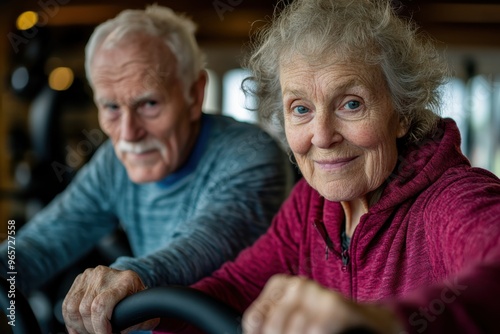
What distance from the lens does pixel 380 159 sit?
4.13ft

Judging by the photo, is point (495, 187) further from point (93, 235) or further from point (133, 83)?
point (93, 235)

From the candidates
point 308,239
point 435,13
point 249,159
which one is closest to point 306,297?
point 308,239

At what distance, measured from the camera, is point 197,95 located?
2027 millimetres

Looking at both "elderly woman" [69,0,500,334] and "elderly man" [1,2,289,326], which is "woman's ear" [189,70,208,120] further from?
"elderly woman" [69,0,500,334]

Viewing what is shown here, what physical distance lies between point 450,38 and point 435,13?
834 millimetres

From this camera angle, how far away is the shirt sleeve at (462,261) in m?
0.71

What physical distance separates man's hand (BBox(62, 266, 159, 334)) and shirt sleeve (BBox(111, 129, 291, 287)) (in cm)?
12

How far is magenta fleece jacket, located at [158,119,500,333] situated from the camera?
0.73 m

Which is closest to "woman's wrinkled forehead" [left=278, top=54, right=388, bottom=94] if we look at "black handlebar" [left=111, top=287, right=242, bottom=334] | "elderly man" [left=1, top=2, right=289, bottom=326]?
"black handlebar" [left=111, top=287, right=242, bottom=334]

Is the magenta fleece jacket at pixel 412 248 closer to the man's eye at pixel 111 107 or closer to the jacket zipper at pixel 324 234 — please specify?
the jacket zipper at pixel 324 234

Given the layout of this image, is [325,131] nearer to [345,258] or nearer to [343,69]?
[343,69]

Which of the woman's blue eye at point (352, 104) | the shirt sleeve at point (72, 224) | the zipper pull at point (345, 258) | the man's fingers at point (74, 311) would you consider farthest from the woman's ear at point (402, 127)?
the shirt sleeve at point (72, 224)

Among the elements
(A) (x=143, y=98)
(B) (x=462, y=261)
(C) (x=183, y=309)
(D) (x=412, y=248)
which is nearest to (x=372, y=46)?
(D) (x=412, y=248)

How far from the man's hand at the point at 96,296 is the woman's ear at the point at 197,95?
79cm
